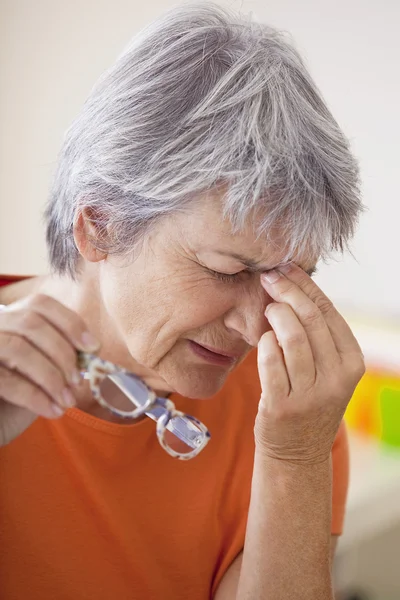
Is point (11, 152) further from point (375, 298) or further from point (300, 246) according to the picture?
point (300, 246)

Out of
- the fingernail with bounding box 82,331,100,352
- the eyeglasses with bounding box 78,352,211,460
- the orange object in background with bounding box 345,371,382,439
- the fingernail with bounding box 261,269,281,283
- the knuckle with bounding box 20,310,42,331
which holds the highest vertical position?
the fingernail with bounding box 261,269,281,283

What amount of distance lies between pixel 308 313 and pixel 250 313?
0.33 feet

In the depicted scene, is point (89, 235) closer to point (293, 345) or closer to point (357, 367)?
point (293, 345)

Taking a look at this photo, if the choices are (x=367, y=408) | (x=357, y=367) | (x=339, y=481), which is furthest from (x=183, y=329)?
(x=367, y=408)

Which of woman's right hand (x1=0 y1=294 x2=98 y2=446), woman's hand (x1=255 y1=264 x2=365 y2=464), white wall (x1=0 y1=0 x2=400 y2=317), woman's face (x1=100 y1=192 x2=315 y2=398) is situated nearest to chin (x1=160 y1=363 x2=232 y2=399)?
woman's face (x1=100 y1=192 x2=315 y2=398)

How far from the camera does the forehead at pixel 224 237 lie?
121cm

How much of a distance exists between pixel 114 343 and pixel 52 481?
277 mm

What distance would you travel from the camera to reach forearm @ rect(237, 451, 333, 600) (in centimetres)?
132

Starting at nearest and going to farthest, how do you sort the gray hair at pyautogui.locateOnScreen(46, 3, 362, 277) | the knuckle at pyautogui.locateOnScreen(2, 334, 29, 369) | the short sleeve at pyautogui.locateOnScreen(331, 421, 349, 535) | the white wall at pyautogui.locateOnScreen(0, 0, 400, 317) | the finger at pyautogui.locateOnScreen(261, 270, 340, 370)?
the knuckle at pyautogui.locateOnScreen(2, 334, 29, 369)
the gray hair at pyautogui.locateOnScreen(46, 3, 362, 277)
the finger at pyautogui.locateOnScreen(261, 270, 340, 370)
the short sleeve at pyautogui.locateOnScreen(331, 421, 349, 535)
the white wall at pyautogui.locateOnScreen(0, 0, 400, 317)

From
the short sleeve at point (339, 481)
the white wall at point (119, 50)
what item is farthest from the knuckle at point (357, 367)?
the white wall at point (119, 50)

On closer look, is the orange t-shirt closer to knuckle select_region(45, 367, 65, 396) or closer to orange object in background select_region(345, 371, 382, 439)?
knuckle select_region(45, 367, 65, 396)

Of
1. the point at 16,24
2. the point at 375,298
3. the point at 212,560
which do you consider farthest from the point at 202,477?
the point at 16,24

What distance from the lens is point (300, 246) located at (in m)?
1.26

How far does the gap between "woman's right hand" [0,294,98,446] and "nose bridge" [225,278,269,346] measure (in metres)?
0.36
